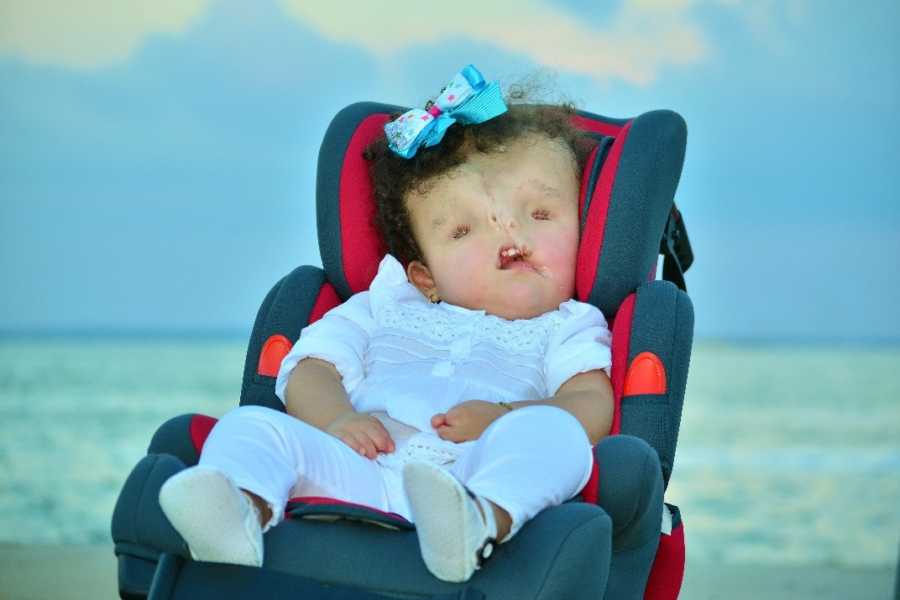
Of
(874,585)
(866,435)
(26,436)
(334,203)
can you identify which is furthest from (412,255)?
(866,435)

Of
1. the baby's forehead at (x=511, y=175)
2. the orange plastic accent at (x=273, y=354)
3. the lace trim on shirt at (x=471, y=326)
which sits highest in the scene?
the baby's forehead at (x=511, y=175)

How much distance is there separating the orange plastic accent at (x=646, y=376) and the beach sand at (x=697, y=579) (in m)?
1.62

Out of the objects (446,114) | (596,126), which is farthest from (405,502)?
(596,126)

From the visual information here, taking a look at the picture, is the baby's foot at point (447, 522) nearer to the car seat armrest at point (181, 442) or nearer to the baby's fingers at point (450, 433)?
the baby's fingers at point (450, 433)

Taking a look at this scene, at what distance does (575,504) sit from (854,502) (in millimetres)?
5276

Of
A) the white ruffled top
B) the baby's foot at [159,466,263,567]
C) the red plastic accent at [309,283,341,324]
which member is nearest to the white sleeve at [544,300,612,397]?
the white ruffled top

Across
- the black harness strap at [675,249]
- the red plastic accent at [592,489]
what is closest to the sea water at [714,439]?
the black harness strap at [675,249]

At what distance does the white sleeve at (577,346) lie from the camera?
2.17 m

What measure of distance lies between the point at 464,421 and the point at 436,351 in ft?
0.99

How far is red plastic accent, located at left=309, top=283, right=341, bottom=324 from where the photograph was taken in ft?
7.97

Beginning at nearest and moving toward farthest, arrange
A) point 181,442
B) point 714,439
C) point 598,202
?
point 181,442
point 598,202
point 714,439

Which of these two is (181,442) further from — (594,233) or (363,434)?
(594,233)

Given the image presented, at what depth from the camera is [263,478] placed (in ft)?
5.65

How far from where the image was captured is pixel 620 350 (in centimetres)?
221
